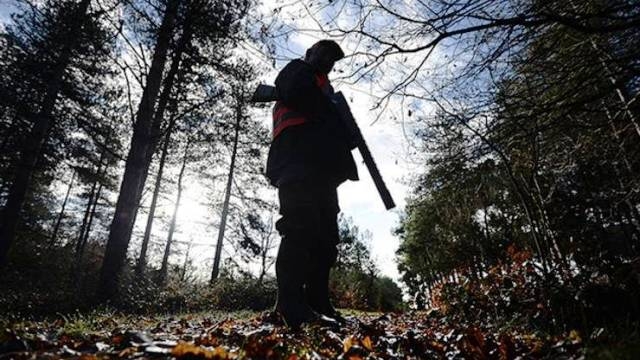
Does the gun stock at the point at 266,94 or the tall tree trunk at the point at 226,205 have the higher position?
the tall tree trunk at the point at 226,205

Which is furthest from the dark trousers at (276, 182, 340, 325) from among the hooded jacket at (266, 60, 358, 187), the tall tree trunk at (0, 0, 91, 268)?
the tall tree trunk at (0, 0, 91, 268)

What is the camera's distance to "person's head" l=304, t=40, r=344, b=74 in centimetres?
311

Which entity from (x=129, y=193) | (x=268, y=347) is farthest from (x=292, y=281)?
(x=129, y=193)

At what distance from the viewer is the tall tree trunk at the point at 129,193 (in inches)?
257

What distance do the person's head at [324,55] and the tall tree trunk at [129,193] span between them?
491 cm

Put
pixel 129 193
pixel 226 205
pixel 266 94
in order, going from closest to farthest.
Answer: pixel 266 94
pixel 129 193
pixel 226 205

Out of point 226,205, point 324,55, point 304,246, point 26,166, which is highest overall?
point 226,205

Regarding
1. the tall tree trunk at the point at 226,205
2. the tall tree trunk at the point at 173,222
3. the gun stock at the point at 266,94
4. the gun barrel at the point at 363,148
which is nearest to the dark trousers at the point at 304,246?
the gun barrel at the point at 363,148

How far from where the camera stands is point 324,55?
314 centimetres

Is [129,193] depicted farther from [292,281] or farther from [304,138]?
[292,281]

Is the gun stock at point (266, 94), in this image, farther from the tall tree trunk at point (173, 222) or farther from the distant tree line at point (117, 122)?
the tall tree trunk at point (173, 222)

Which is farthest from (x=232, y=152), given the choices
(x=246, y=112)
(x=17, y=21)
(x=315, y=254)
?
(x=315, y=254)

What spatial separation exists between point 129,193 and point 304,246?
5.66 meters

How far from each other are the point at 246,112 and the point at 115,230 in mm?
10000
